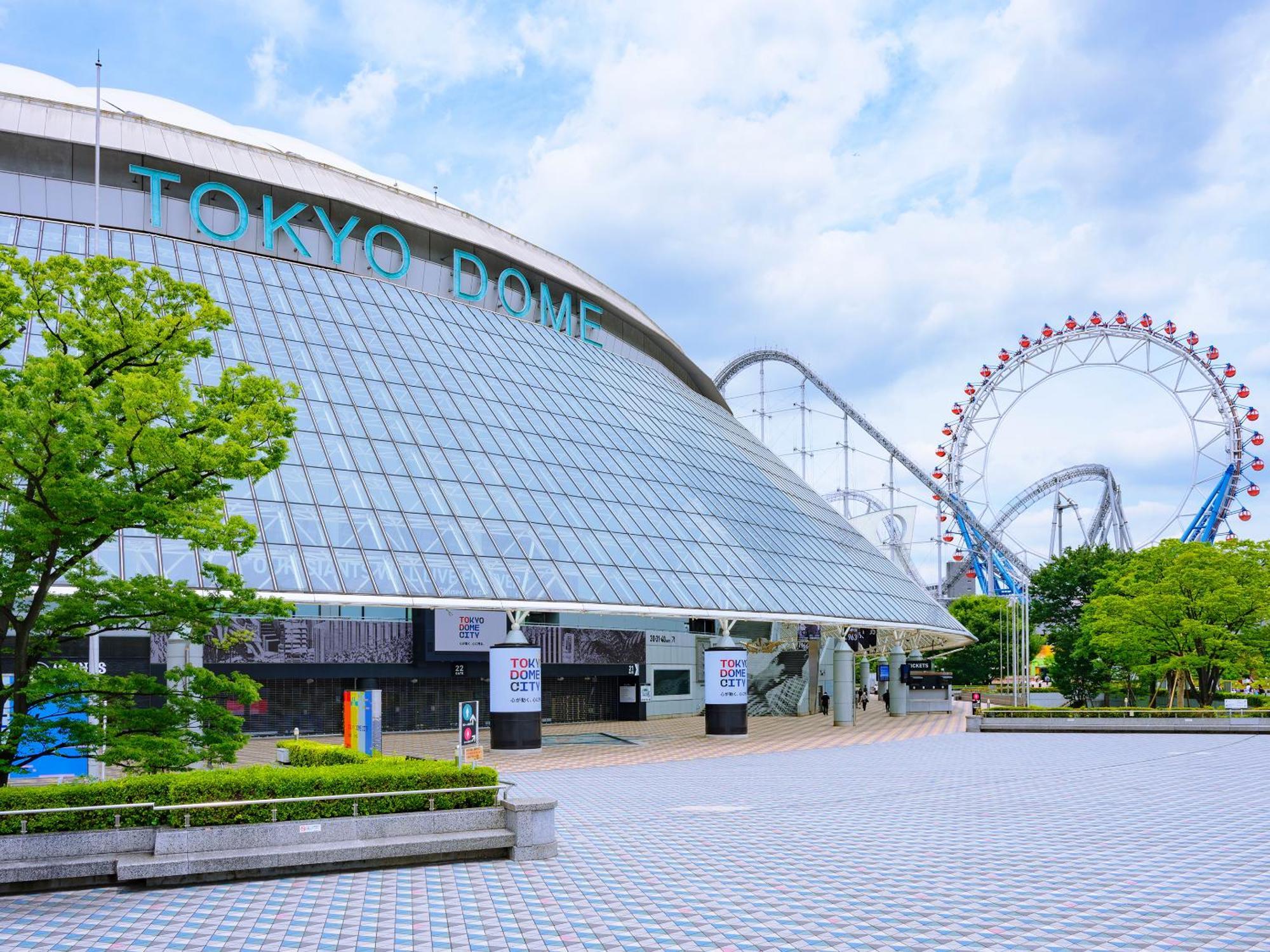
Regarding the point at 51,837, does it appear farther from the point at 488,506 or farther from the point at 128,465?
the point at 488,506

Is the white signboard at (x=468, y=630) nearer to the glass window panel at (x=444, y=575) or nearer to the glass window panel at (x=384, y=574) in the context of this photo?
the glass window panel at (x=444, y=575)

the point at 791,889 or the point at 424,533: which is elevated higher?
the point at 424,533

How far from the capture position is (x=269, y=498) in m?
30.0

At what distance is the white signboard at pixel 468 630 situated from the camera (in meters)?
41.8

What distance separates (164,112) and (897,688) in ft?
153

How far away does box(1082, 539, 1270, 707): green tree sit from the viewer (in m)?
51.1

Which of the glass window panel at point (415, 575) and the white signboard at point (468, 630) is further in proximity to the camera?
the white signboard at point (468, 630)

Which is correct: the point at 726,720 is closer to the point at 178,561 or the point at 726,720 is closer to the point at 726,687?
the point at 726,687

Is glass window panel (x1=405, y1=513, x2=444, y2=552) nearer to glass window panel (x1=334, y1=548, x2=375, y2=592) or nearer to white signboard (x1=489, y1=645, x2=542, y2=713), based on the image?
glass window panel (x1=334, y1=548, x2=375, y2=592)

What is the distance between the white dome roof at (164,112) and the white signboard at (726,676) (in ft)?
87.3

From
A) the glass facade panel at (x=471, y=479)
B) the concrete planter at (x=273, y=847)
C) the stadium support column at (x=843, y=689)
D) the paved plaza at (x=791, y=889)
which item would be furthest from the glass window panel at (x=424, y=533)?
the stadium support column at (x=843, y=689)

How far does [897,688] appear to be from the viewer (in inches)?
2350

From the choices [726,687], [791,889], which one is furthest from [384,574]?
[791,889]

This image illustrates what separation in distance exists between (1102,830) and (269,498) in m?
22.4
